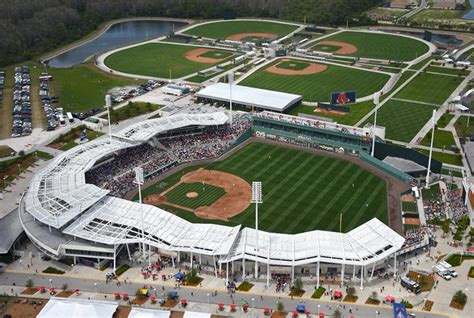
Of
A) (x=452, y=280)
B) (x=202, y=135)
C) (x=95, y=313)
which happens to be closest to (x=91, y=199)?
(x=95, y=313)

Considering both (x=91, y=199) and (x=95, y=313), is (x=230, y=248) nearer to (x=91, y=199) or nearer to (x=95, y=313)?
(x=95, y=313)

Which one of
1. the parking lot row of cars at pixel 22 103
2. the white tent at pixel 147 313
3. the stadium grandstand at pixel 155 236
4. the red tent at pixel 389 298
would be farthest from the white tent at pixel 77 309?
the parking lot row of cars at pixel 22 103

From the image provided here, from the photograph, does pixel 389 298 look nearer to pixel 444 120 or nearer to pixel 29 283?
pixel 29 283

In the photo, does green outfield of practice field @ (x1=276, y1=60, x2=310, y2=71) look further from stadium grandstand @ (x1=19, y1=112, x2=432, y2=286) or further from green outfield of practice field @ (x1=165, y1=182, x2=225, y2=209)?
green outfield of practice field @ (x1=165, y1=182, x2=225, y2=209)

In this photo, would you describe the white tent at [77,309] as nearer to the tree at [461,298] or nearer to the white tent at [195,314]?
the white tent at [195,314]

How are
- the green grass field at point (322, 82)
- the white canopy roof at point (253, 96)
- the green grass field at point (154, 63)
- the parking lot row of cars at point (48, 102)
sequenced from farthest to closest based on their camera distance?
the green grass field at point (154, 63)
the green grass field at point (322, 82)
the white canopy roof at point (253, 96)
the parking lot row of cars at point (48, 102)

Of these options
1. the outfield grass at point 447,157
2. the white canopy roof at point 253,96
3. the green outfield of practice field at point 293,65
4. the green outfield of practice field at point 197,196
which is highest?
the green outfield of practice field at point 293,65
